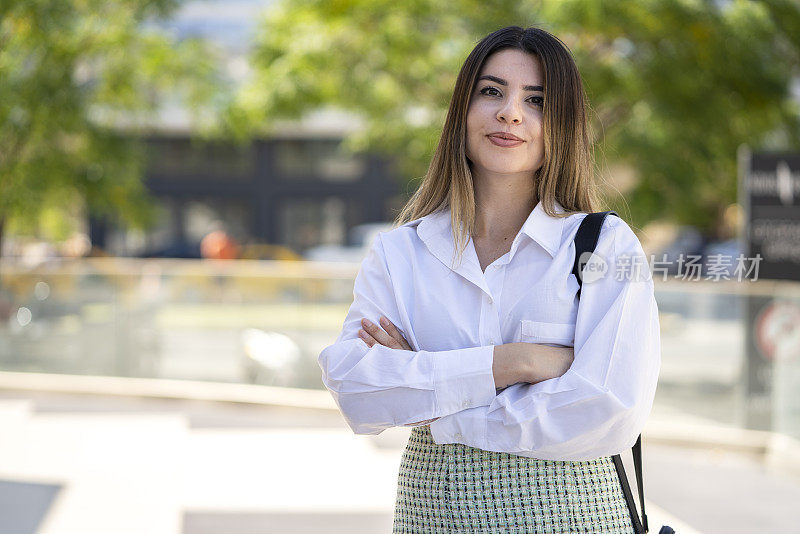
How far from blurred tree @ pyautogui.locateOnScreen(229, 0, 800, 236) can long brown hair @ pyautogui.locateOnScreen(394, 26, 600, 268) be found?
23.3 ft

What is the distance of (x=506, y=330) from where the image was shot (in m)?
2.13

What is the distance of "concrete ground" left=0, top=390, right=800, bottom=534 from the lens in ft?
19.2

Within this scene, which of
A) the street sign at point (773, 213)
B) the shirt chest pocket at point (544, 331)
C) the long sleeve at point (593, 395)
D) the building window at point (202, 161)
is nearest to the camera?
the long sleeve at point (593, 395)

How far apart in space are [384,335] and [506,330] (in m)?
0.25

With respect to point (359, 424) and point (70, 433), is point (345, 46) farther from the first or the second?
point (359, 424)

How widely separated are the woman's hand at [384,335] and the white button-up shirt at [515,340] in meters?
0.02

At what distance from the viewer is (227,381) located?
10.4 meters

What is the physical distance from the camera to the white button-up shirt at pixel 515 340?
2.01m

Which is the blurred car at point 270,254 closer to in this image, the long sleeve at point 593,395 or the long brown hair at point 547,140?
the long brown hair at point 547,140

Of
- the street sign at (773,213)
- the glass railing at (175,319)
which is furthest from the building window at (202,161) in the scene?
the street sign at (773,213)

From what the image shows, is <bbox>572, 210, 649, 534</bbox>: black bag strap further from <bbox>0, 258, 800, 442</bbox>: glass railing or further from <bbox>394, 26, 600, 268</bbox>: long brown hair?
<bbox>0, 258, 800, 442</bbox>: glass railing

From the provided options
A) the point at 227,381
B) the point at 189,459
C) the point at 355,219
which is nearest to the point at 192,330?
the point at 227,381

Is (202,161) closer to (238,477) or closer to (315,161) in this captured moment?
(315,161)

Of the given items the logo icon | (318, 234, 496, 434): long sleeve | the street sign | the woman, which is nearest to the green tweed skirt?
the woman
